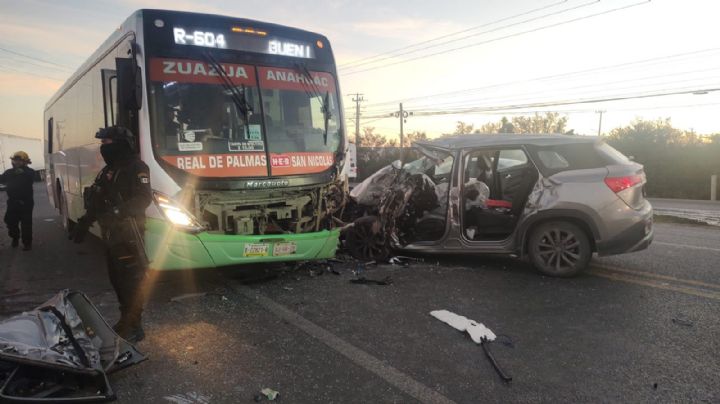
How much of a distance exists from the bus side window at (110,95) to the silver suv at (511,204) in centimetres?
332

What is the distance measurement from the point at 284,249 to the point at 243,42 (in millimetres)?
2434

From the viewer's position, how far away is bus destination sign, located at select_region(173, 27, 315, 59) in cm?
527

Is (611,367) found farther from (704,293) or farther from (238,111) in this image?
(238,111)

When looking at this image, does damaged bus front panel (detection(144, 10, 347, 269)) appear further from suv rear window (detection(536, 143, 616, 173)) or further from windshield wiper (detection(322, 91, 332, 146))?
suv rear window (detection(536, 143, 616, 173))

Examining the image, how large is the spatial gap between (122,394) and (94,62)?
18.1ft

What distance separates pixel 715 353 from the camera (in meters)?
3.70

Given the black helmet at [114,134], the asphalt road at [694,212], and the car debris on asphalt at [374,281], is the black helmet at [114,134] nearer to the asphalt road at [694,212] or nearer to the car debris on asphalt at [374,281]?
the car debris on asphalt at [374,281]

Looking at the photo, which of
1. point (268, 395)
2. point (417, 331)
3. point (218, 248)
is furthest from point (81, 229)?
point (417, 331)

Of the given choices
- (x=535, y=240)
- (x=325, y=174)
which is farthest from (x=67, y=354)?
(x=535, y=240)

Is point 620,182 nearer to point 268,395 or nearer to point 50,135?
point 268,395

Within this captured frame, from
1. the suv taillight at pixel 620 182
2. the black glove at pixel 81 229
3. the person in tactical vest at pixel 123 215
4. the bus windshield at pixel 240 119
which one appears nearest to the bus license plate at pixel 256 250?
the bus windshield at pixel 240 119

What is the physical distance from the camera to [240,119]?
17.7 ft

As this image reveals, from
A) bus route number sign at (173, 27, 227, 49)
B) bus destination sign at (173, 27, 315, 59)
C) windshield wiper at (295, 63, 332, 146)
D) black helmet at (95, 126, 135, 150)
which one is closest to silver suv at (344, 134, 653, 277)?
windshield wiper at (295, 63, 332, 146)

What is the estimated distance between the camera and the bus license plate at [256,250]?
5.20 metres
